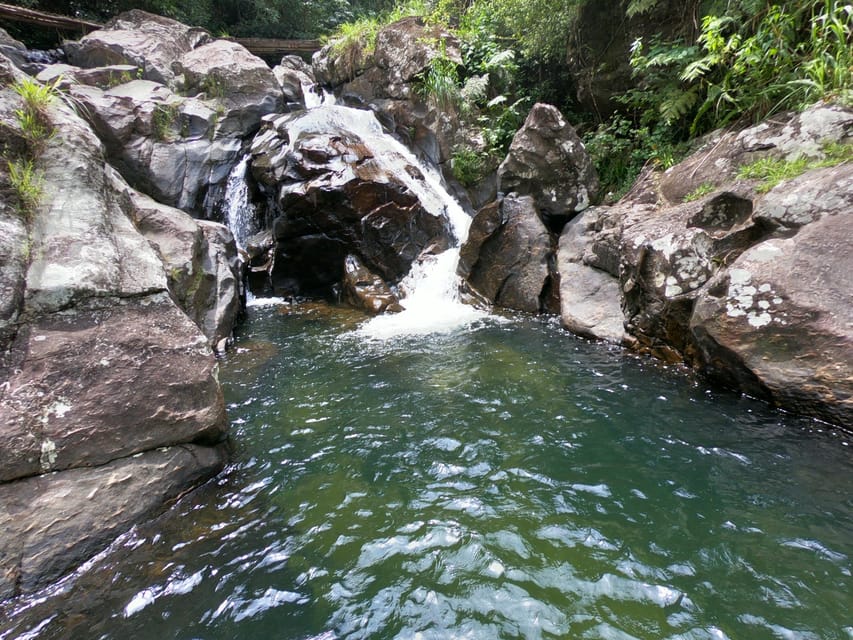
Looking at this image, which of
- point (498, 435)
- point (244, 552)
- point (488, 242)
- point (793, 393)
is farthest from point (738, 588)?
point (488, 242)

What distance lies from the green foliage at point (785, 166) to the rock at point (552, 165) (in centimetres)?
317

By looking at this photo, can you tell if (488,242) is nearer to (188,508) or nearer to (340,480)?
(340,480)

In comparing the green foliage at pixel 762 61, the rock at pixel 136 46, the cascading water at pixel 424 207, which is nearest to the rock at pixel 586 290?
the cascading water at pixel 424 207

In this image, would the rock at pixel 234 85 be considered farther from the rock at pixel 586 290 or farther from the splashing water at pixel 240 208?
the rock at pixel 586 290

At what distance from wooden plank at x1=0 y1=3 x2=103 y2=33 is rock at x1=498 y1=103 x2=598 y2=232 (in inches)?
589

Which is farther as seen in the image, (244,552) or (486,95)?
(486,95)

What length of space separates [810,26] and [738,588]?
7284 mm

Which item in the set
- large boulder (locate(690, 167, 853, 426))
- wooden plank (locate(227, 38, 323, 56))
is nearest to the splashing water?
large boulder (locate(690, 167, 853, 426))

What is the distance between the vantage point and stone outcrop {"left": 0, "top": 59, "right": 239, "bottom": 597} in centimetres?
277

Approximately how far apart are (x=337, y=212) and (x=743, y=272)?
742 cm

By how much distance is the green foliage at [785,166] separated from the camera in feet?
14.7

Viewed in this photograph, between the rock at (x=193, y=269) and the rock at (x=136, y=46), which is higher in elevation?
the rock at (x=136, y=46)

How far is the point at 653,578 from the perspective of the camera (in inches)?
97.0

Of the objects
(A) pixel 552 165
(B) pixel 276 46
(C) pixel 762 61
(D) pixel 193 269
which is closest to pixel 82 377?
Result: (D) pixel 193 269
